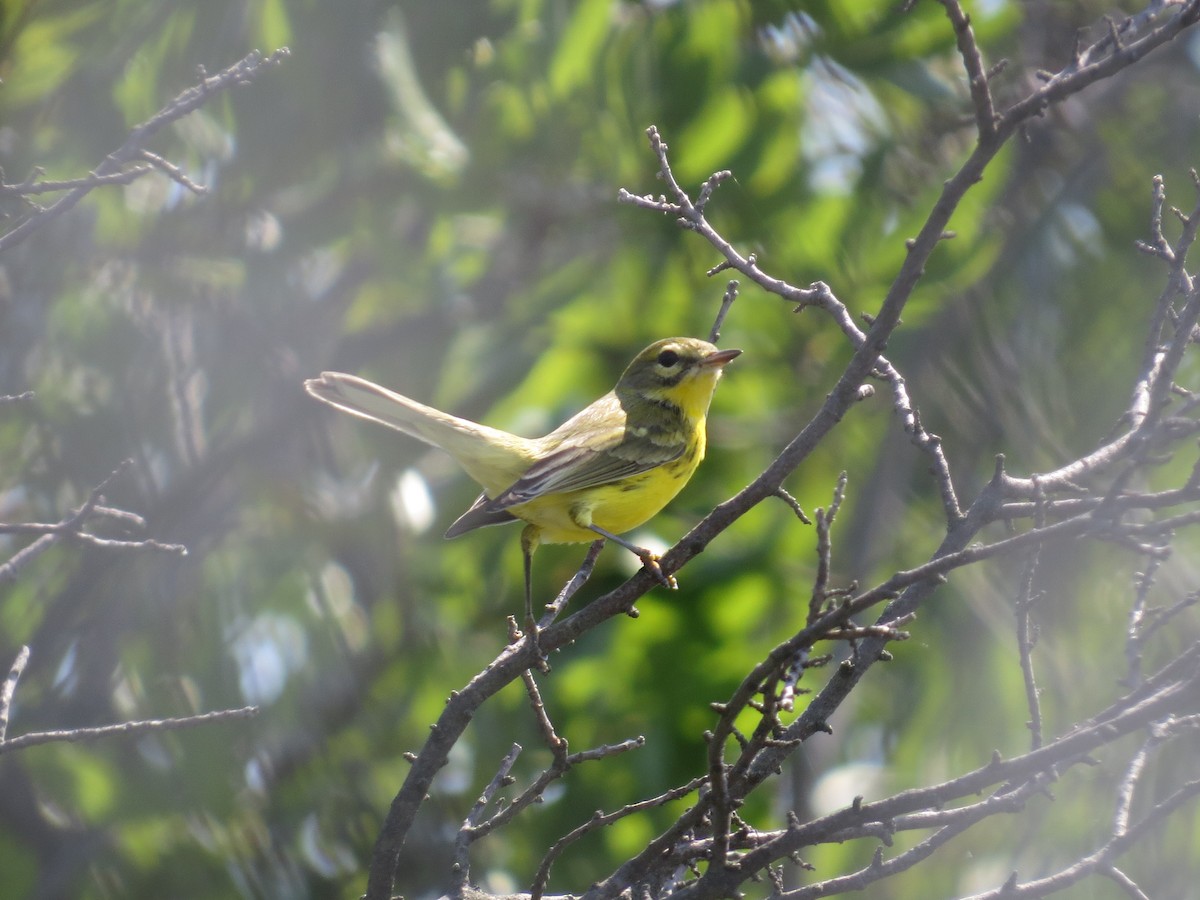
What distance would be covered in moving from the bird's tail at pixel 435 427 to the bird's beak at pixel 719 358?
774 millimetres

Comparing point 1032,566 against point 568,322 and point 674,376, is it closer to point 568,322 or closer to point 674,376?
point 674,376

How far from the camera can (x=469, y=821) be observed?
3223 mm

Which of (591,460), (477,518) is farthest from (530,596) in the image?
(591,460)

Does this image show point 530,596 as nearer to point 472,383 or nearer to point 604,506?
point 604,506

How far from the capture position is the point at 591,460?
4.22 meters

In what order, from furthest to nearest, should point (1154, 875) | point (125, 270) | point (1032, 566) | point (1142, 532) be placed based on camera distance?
1. point (125, 270)
2. point (1154, 875)
3. point (1032, 566)
4. point (1142, 532)

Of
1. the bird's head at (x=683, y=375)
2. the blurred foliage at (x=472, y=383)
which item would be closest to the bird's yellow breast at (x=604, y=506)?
the bird's head at (x=683, y=375)

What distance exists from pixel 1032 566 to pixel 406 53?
4.45 meters

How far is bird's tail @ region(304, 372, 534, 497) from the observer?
4.12 metres

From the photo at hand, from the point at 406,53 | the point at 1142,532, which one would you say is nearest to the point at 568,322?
the point at 406,53

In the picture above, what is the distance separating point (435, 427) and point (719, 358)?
3.54 ft

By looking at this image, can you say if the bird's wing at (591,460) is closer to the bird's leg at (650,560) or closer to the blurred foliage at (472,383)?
the bird's leg at (650,560)

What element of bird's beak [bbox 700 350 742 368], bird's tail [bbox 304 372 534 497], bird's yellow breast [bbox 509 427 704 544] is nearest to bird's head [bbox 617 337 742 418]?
bird's beak [bbox 700 350 742 368]

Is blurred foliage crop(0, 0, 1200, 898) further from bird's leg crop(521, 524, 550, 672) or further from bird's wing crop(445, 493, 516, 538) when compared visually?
bird's wing crop(445, 493, 516, 538)
